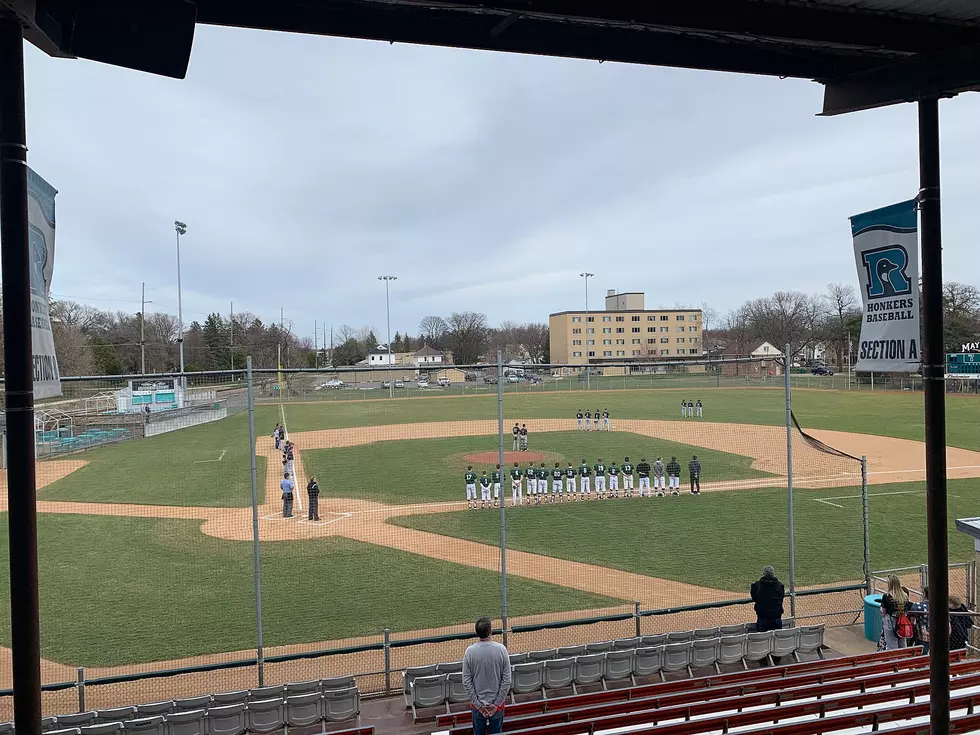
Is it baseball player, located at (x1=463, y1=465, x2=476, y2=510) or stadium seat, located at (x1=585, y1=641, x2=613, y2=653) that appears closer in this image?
stadium seat, located at (x1=585, y1=641, x2=613, y2=653)

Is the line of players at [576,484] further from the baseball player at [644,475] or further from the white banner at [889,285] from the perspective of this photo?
the white banner at [889,285]

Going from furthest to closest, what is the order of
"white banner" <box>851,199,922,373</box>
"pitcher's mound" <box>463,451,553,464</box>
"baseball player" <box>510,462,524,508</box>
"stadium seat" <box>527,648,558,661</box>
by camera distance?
"pitcher's mound" <box>463,451,553,464</box> → "baseball player" <box>510,462,524,508</box> → "stadium seat" <box>527,648,558,661</box> → "white banner" <box>851,199,922,373</box>

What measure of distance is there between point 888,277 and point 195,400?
2221 centimetres

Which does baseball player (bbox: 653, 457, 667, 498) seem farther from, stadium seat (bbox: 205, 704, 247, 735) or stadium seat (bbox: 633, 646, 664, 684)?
stadium seat (bbox: 205, 704, 247, 735)

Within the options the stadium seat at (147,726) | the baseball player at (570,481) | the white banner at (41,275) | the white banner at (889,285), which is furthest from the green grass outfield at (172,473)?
the white banner at (889,285)

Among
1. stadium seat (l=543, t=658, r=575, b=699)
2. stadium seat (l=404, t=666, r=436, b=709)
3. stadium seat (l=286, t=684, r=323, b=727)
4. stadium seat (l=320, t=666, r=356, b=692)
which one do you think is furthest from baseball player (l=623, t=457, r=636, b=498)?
stadium seat (l=286, t=684, r=323, b=727)

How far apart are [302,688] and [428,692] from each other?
4.68 ft

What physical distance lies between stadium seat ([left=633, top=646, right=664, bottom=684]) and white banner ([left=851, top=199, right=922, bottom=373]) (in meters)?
4.90

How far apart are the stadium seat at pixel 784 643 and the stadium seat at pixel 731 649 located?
47cm

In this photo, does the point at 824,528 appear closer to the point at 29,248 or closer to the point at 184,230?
the point at 29,248

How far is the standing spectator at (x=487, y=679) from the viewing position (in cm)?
605

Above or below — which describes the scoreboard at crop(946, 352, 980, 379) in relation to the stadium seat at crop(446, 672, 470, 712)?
above

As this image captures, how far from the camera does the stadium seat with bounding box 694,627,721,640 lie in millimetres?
9164

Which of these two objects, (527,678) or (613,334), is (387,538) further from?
(613,334)
